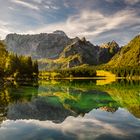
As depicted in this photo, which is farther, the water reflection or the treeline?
the treeline

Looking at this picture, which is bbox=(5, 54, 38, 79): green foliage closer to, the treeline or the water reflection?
the treeline

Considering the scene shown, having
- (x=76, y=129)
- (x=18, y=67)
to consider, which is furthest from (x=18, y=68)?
(x=76, y=129)

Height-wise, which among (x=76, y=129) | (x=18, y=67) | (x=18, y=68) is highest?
(x=18, y=67)

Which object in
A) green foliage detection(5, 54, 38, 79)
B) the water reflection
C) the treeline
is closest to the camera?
the water reflection

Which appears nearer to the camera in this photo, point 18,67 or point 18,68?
point 18,67

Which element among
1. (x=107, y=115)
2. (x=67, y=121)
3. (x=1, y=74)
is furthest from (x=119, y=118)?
(x=1, y=74)

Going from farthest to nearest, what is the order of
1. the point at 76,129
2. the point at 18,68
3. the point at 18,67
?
the point at 18,68 < the point at 18,67 < the point at 76,129

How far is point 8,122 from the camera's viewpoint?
127 feet

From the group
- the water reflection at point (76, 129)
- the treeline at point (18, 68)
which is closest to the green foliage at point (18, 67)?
the treeline at point (18, 68)

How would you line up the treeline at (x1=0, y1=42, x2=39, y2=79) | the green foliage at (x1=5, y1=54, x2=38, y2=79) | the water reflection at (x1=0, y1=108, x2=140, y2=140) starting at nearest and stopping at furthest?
A: the water reflection at (x1=0, y1=108, x2=140, y2=140) < the treeline at (x1=0, y1=42, x2=39, y2=79) < the green foliage at (x1=5, y1=54, x2=38, y2=79)

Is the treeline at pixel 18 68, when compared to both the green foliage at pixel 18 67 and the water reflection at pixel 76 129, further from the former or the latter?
the water reflection at pixel 76 129

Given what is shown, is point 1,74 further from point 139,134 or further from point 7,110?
point 139,134

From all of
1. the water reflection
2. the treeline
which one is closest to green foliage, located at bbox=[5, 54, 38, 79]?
the treeline

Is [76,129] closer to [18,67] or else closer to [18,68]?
[18,67]
